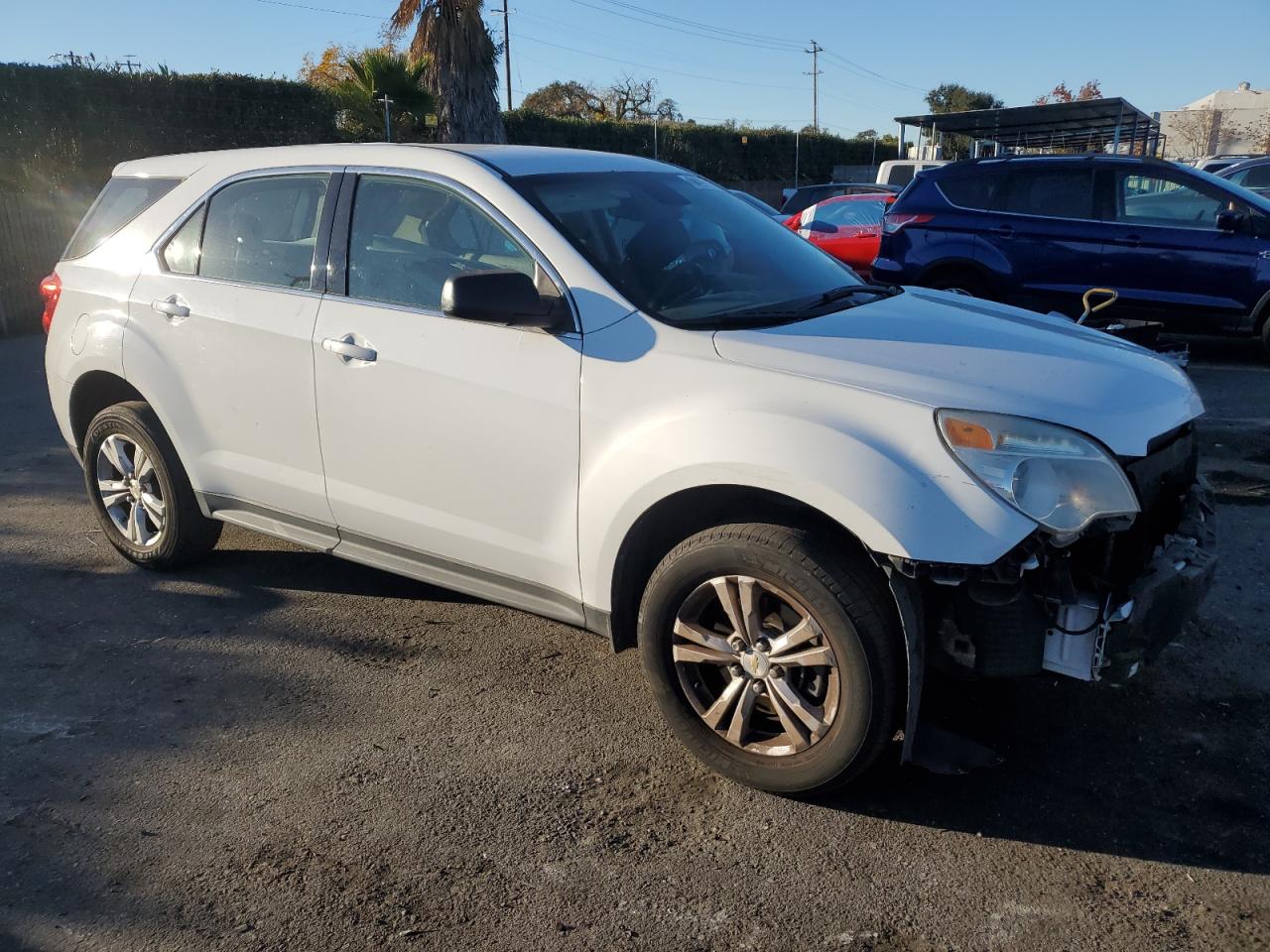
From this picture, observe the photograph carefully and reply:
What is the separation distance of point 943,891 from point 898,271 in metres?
7.58

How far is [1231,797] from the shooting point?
3.05m

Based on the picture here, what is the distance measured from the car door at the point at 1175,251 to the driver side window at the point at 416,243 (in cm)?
696

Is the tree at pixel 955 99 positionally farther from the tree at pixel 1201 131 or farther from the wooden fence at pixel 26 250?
the wooden fence at pixel 26 250

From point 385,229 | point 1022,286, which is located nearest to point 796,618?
point 385,229

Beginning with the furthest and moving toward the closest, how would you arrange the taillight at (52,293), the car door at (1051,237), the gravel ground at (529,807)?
1. the car door at (1051,237)
2. the taillight at (52,293)
3. the gravel ground at (529,807)

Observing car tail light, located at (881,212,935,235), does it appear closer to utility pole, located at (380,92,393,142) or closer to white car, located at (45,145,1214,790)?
white car, located at (45,145,1214,790)

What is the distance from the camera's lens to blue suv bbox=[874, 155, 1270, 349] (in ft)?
28.3

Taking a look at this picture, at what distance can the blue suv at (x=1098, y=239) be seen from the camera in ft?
28.3

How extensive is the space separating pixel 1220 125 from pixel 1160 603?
6311cm

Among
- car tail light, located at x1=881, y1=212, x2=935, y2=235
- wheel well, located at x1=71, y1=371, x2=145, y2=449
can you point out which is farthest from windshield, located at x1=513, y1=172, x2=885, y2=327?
car tail light, located at x1=881, y1=212, x2=935, y2=235

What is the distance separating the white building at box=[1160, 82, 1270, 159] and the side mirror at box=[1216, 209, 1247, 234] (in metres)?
44.0

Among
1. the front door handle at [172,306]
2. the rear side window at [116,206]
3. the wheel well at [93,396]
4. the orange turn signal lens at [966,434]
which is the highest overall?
the rear side window at [116,206]

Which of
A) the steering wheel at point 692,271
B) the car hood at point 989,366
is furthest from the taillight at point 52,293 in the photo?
the car hood at point 989,366

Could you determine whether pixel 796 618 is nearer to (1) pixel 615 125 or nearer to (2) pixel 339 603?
(2) pixel 339 603
